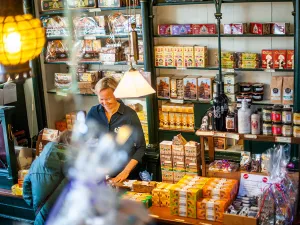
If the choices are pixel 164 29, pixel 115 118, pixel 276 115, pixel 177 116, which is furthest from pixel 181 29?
pixel 276 115

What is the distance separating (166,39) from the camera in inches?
265

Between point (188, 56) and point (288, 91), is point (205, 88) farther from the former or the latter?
point (288, 91)

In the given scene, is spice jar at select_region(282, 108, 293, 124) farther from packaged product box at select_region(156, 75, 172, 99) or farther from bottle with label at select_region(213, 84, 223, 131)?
packaged product box at select_region(156, 75, 172, 99)

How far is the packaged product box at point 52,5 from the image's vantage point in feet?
23.4

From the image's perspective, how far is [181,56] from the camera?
636cm

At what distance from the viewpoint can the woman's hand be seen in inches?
177

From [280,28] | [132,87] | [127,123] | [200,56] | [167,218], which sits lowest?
[167,218]

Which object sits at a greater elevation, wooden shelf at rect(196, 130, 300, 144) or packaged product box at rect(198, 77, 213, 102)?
packaged product box at rect(198, 77, 213, 102)

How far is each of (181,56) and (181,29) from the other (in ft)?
1.09

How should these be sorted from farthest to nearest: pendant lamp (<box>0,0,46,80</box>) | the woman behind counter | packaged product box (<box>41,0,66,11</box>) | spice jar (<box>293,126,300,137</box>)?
packaged product box (<box>41,0,66,11</box>) < the woman behind counter < spice jar (<box>293,126,300,137</box>) < pendant lamp (<box>0,0,46,80</box>)

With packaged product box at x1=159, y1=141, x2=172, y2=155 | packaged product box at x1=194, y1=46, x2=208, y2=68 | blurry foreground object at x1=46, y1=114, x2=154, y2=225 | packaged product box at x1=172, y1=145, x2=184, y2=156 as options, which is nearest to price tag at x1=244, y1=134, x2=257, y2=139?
packaged product box at x1=172, y1=145, x2=184, y2=156

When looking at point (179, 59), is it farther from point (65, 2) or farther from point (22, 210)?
point (22, 210)

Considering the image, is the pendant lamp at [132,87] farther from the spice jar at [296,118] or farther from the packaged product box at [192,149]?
the spice jar at [296,118]

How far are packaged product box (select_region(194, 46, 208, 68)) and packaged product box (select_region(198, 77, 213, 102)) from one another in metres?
0.18
